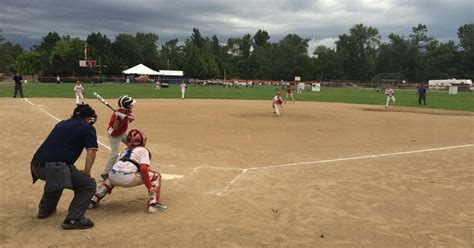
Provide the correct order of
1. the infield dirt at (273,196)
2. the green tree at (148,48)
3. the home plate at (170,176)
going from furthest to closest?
the green tree at (148,48) < the home plate at (170,176) < the infield dirt at (273,196)

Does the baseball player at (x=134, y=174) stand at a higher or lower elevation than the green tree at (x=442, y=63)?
lower

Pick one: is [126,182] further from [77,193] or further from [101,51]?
[101,51]

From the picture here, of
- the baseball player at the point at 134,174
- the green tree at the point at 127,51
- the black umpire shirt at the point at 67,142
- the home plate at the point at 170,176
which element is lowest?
→ the home plate at the point at 170,176

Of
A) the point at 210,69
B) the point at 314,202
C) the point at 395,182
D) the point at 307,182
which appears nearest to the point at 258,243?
the point at 314,202

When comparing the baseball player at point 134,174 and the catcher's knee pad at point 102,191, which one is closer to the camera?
the baseball player at point 134,174

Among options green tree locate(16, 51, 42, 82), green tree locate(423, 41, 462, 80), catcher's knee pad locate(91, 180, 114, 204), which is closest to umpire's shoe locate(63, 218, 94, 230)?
catcher's knee pad locate(91, 180, 114, 204)

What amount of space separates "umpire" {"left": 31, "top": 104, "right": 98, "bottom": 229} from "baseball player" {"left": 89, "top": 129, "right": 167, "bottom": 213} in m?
0.60

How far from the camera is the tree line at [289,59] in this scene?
4493 inches

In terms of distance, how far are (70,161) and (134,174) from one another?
1011mm

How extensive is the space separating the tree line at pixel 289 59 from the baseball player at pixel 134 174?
101m

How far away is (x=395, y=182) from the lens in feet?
30.3

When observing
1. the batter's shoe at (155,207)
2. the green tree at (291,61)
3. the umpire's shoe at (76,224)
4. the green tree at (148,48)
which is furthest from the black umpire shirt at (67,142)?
the green tree at (148,48)

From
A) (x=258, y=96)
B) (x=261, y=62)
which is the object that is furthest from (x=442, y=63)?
(x=258, y=96)

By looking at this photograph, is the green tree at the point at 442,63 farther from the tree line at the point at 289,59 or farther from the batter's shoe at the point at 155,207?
the batter's shoe at the point at 155,207
